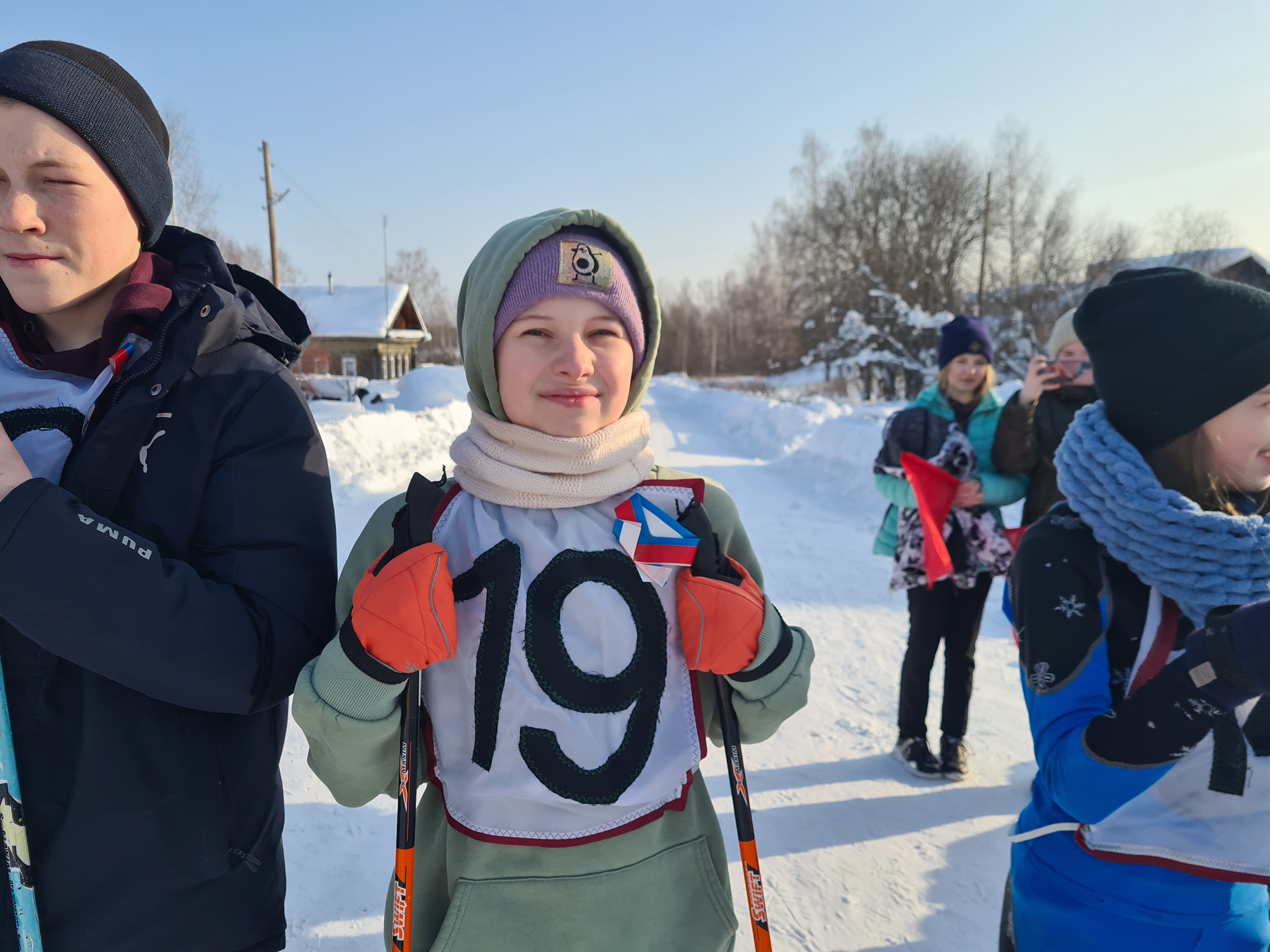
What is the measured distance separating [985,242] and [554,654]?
95.2 feet

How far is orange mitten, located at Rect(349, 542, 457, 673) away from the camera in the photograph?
3.72 ft

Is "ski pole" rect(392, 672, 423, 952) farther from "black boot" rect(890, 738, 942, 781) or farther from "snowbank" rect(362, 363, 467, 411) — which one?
"snowbank" rect(362, 363, 467, 411)

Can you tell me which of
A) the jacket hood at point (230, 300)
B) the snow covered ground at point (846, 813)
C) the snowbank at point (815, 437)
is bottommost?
the snow covered ground at point (846, 813)

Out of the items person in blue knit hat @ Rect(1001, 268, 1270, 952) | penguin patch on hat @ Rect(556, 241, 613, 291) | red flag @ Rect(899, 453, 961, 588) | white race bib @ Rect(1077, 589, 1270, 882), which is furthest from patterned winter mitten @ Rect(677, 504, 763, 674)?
red flag @ Rect(899, 453, 961, 588)

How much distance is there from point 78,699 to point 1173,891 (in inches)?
78.2

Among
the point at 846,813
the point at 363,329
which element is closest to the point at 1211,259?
the point at 846,813

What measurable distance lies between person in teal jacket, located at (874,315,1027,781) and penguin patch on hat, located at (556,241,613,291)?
252 centimetres

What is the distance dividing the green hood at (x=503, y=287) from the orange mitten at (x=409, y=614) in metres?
0.39

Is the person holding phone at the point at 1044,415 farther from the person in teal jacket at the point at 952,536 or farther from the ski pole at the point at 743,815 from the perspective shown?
the ski pole at the point at 743,815

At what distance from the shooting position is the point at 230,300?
1.27 m

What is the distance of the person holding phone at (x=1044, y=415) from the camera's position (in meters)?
2.99

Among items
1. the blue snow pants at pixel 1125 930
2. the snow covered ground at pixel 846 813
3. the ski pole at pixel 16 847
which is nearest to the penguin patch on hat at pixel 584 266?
the ski pole at pixel 16 847

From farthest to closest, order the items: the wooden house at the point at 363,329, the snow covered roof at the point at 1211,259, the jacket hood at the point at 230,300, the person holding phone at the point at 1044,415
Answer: the wooden house at the point at 363,329 → the snow covered roof at the point at 1211,259 → the person holding phone at the point at 1044,415 → the jacket hood at the point at 230,300

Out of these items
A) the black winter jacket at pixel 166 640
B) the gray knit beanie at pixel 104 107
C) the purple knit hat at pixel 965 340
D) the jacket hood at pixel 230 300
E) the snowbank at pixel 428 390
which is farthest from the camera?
the snowbank at pixel 428 390
